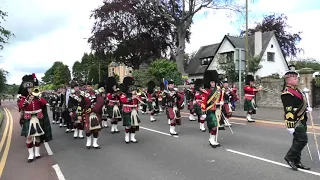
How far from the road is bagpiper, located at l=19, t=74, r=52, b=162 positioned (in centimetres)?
48

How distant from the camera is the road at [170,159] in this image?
21.2ft

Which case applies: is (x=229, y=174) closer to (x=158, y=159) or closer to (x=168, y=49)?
(x=158, y=159)

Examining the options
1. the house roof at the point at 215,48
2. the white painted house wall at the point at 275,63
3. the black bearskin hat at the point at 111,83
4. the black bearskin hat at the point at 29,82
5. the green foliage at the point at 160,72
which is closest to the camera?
the black bearskin hat at the point at 29,82

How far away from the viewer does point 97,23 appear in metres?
41.7

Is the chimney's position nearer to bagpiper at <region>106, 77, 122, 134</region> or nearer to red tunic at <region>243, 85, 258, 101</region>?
red tunic at <region>243, 85, 258, 101</region>

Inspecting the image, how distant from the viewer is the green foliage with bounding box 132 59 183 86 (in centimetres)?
3331

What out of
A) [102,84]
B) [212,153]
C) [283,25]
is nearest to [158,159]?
[212,153]

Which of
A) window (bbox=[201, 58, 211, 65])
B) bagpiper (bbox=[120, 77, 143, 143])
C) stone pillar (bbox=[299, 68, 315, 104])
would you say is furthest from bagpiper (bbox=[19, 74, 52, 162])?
window (bbox=[201, 58, 211, 65])

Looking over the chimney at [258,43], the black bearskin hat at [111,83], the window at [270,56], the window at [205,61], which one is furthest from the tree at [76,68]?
the black bearskin hat at [111,83]

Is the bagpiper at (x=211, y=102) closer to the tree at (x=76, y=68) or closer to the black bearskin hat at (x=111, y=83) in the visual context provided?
the black bearskin hat at (x=111, y=83)

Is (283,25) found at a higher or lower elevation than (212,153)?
higher

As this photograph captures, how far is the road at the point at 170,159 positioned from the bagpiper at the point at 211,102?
0.43 m

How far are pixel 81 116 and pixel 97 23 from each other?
33.1 meters

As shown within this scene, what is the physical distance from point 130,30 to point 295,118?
37.0 meters
